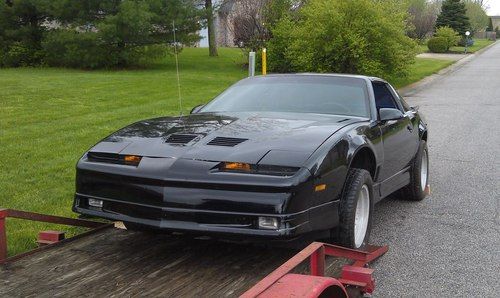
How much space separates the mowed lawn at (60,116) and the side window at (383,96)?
3.21m

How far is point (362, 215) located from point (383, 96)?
1.92 metres

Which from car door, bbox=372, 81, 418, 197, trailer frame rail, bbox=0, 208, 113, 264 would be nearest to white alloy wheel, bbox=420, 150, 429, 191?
car door, bbox=372, 81, 418, 197

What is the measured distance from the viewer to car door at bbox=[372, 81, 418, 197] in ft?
17.9

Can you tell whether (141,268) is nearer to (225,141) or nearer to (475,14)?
(225,141)

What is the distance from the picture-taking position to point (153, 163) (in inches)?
155

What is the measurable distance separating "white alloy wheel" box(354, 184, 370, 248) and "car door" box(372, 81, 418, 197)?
1.79 ft

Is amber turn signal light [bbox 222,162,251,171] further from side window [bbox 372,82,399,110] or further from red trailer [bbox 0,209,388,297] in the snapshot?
side window [bbox 372,82,399,110]

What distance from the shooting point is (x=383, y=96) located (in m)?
6.28

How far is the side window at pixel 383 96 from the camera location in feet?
19.8

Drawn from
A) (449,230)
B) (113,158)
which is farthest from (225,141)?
(449,230)

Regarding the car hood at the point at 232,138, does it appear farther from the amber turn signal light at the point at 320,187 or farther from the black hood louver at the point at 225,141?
the amber turn signal light at the point at 320,187

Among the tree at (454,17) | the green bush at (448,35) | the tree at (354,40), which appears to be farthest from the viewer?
the tree at (454,17)

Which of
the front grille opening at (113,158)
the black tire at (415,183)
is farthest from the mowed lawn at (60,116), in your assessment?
the black tire at (415,183)

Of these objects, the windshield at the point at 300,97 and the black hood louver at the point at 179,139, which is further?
the windshield at the point at 300,97
